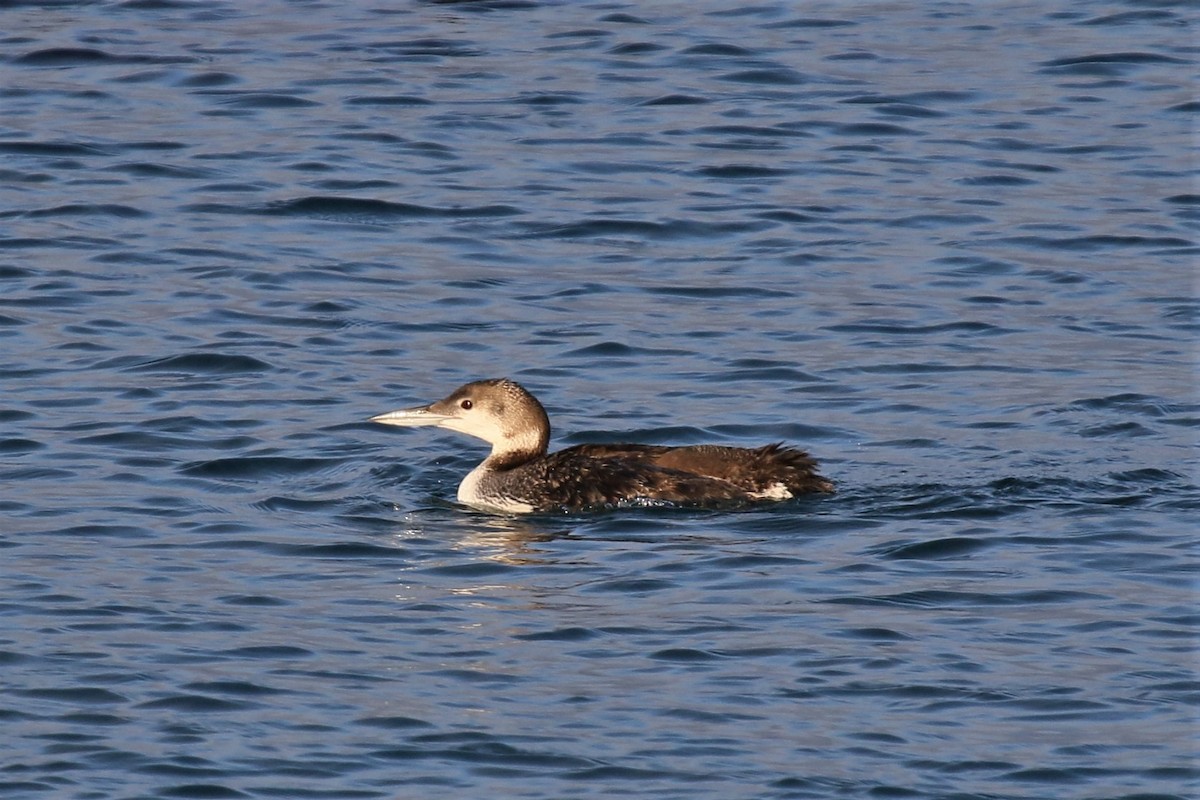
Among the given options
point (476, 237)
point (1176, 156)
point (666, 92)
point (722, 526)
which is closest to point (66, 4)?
point (666, 92)

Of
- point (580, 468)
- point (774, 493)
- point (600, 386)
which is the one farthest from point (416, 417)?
point (774, 493)

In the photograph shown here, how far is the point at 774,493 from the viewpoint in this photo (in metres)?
10.7

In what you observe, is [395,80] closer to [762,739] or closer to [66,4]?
[66,4]

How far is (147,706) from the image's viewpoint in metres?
7.98

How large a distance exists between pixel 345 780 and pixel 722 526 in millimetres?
3437

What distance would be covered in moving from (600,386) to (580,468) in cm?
Result: 192

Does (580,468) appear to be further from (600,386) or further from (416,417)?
(600,386)

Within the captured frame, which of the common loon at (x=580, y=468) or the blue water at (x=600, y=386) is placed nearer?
the blue water at (x=600, y=386)

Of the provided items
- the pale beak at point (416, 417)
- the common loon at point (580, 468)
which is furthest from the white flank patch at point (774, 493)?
the pale beak at point (416, 417)

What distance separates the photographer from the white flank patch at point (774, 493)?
1065cm

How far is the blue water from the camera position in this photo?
7.89 m

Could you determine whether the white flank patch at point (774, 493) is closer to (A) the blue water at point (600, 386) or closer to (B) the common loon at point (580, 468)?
(B) the common loon at point (580, 468)

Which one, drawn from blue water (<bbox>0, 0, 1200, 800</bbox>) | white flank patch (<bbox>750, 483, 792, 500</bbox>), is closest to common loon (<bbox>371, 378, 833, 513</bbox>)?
white flank patch (<bbox>750, 483, 792, 500</bbox>)

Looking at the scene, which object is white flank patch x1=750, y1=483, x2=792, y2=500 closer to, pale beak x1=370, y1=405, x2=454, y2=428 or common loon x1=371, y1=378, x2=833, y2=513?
common loon x1=371, y1=378, x2=833, y2=513
